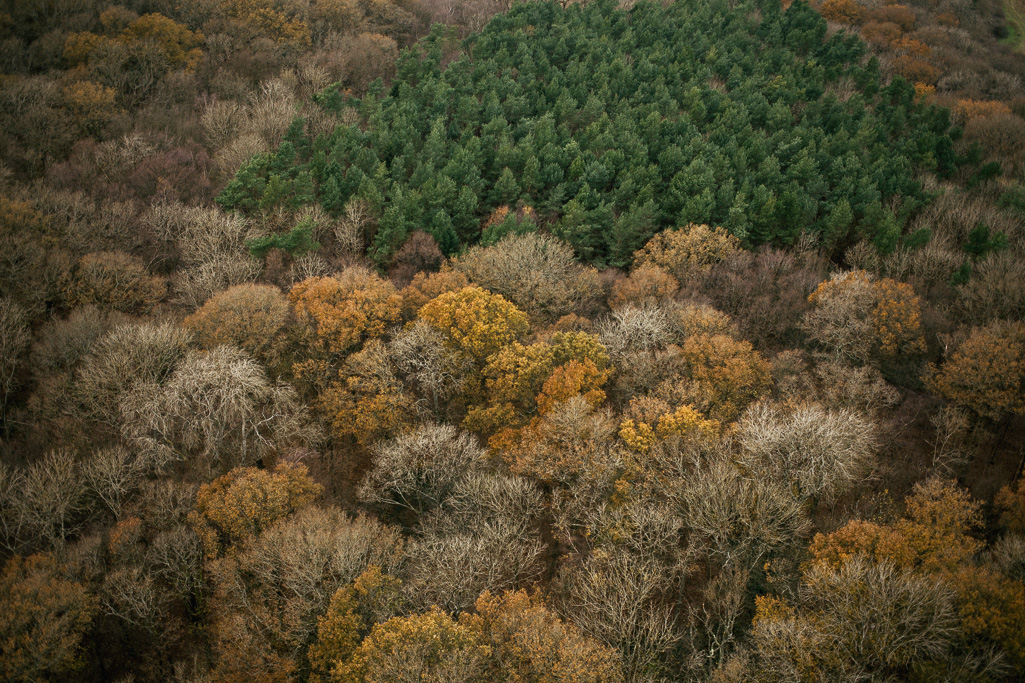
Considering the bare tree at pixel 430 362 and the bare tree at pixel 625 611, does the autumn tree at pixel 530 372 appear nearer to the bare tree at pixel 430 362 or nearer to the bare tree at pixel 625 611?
the bare tree at pixel 430 362

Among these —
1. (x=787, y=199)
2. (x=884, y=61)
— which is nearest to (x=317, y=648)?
(x=787, y=199)

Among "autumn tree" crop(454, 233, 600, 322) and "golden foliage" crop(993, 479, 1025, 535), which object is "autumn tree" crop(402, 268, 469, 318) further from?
"golden foliage" crop(993, 479, 1025, 535)

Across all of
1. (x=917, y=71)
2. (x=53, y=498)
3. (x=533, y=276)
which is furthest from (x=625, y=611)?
(x=917, y=71)

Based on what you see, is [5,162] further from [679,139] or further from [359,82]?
[679,139]

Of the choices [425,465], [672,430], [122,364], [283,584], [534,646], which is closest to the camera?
[534,646]

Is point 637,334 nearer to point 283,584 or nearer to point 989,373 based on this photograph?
point 989,373

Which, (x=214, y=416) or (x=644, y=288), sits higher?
(x=644, y=288)

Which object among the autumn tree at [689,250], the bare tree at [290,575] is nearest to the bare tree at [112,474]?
the bare tree at [290,575]
